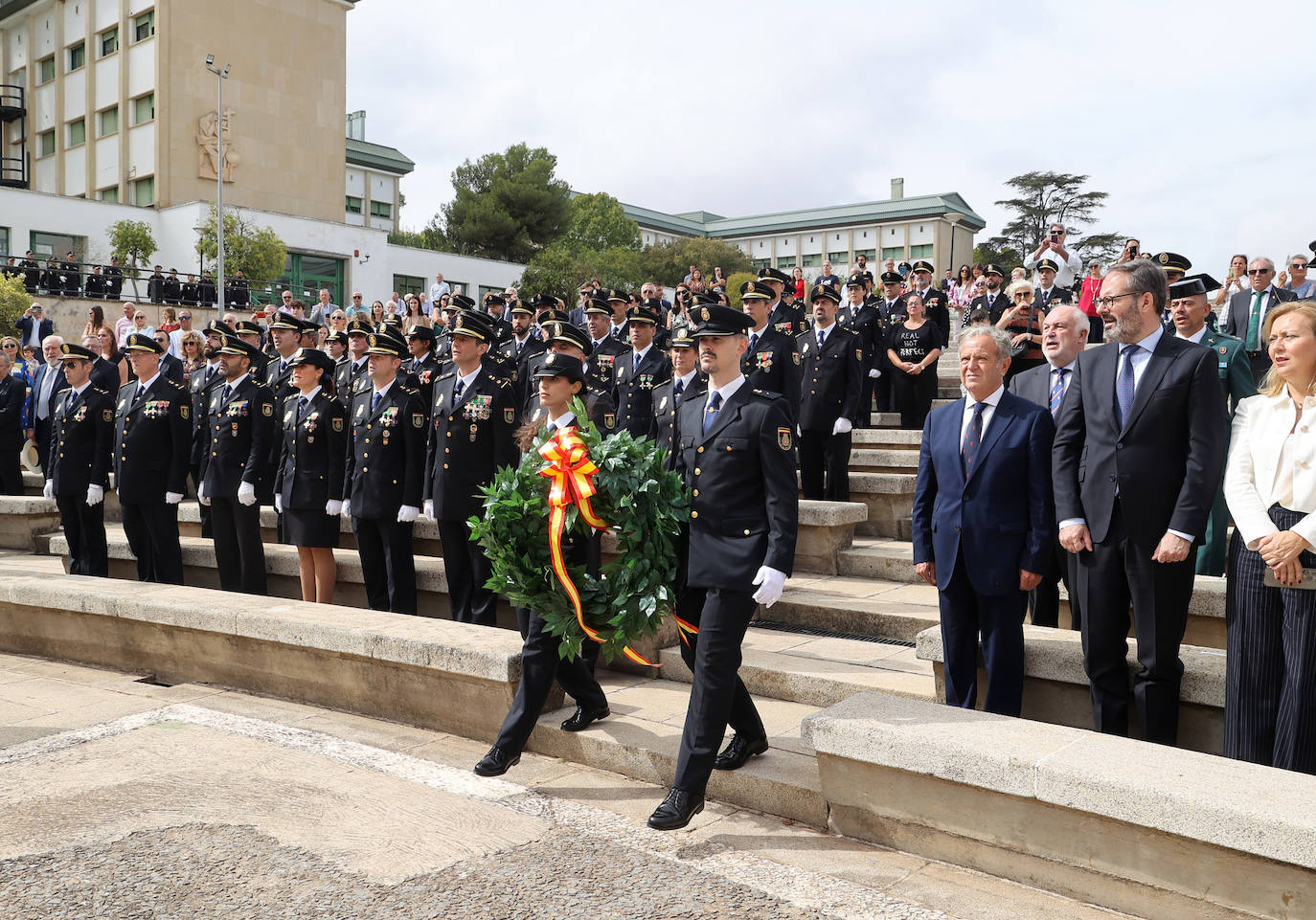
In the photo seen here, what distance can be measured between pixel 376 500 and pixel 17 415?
809 cm

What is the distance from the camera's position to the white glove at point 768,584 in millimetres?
4156

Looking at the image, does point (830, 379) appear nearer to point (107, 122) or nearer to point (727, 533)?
point (727, 533)

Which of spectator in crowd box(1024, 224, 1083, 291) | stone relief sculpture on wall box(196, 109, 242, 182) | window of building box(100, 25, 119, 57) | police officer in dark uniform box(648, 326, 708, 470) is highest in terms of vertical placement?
window of building box(100, 25, 119, 57)

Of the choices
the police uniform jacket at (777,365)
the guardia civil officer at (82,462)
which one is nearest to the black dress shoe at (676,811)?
the police uniform jacket at (777,365)

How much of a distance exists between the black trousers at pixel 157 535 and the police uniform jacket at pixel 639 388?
12.8 ft

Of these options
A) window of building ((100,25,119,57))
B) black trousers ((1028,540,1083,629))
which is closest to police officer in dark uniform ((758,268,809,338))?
black trousers ((1028,540,1083,629))

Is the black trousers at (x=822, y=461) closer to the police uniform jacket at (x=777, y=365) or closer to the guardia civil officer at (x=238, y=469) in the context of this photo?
the police uniform jacket at (x=777, y=365)

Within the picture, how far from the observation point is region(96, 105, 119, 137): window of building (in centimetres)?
4388

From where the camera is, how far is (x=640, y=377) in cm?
915

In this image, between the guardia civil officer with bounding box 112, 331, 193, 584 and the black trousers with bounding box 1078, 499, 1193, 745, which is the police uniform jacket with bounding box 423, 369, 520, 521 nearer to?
the guardia civil officer with bounding box 112, 331, 193, 584

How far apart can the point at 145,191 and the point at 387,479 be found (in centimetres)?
4182

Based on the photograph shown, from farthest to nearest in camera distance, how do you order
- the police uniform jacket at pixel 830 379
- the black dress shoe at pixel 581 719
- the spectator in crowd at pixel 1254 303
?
the spectator in crowd at pixel 1254 303
the police uniform jacket at pixel 830 379
the black dress shoe at pixel 581 719

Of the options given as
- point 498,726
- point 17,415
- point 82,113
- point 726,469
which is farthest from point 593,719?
point 82,113

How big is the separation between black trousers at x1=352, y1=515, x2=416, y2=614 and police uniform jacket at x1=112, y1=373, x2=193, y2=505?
214 centimetres
